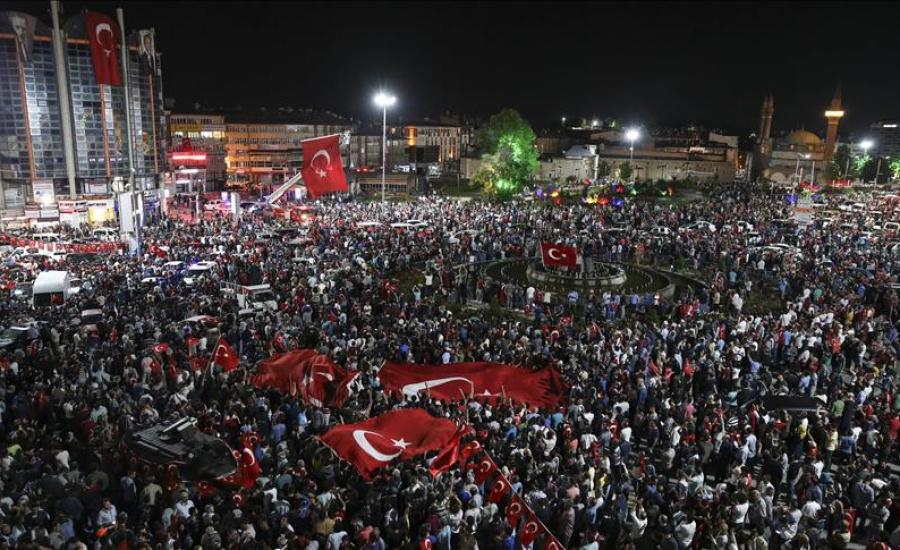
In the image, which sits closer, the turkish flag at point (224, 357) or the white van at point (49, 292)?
the turkish flag at point (224, 357)

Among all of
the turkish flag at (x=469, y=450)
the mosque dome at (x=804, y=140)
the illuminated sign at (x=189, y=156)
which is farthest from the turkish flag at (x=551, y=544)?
the mosque dome at (x=804, y=140)

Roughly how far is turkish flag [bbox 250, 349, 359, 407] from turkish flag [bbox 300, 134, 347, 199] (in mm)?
13818

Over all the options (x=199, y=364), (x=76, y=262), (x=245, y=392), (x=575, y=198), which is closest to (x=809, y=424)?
(x=245, y=392)

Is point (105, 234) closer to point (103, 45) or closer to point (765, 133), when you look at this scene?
point (103, 45)

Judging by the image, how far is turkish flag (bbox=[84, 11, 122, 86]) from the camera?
50.7 metres

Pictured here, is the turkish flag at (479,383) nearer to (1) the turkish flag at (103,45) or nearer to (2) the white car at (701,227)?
(2) the white car at (701,227)

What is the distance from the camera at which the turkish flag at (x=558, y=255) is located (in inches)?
913

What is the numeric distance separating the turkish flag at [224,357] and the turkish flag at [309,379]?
79cm

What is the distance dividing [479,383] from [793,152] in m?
106

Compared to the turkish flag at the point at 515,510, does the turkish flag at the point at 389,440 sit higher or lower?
higher

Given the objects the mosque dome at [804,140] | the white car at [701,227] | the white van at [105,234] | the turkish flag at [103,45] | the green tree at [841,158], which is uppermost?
the turkish flag at [103,45]

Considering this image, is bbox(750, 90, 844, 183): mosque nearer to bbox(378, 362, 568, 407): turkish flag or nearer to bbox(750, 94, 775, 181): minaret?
bbox(750, 94, 775, 181): minaret

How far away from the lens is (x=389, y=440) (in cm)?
969

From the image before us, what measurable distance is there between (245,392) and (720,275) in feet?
56.0
